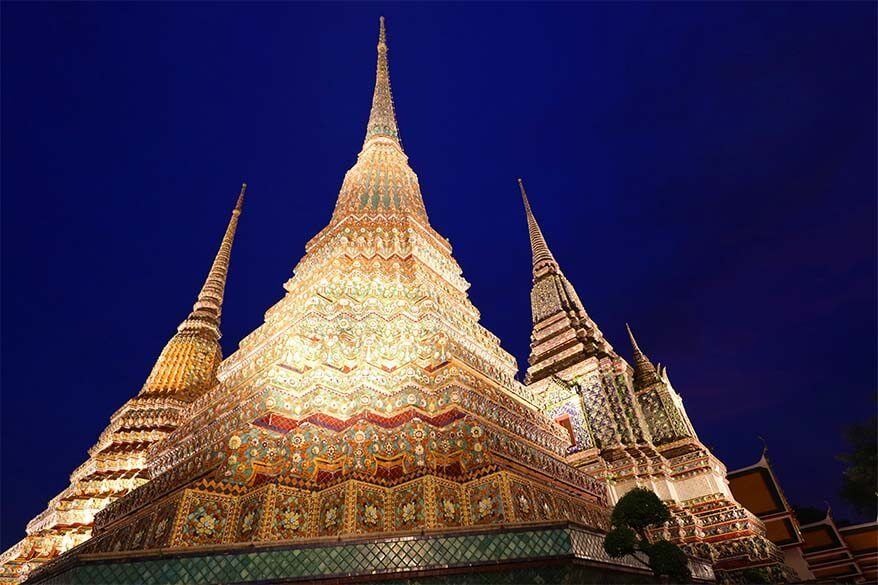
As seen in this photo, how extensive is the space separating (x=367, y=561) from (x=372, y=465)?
5.27 feet

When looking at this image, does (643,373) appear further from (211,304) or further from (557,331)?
(211,304)

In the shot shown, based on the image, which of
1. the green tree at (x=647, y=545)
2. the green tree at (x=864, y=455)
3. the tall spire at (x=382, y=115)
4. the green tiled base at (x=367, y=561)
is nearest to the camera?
the green tiled base at (x=367, y=561)

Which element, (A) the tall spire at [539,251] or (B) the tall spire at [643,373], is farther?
(A) the tall spire at [539,251]

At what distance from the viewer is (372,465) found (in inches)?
225

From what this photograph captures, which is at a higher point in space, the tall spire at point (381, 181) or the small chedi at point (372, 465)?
the tall spire at point (381, 181)

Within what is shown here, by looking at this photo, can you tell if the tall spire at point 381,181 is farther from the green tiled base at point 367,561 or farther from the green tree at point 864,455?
the green tree at point 864,455

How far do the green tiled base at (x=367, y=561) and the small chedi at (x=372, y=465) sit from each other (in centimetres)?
1

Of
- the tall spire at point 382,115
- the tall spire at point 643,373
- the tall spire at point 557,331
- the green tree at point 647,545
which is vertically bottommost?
the green tree at point 647,545

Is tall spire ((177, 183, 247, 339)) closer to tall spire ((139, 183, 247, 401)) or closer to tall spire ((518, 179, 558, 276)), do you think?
tall spire ((139, 183, 247, 401))

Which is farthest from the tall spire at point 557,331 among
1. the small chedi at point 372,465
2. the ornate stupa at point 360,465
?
the ornate stupa at point 360,465

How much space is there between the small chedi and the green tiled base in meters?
0.01

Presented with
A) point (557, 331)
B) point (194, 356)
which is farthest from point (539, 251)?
point (194, 356)

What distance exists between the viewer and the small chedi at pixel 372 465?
13.6 ft

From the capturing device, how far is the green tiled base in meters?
3.89
